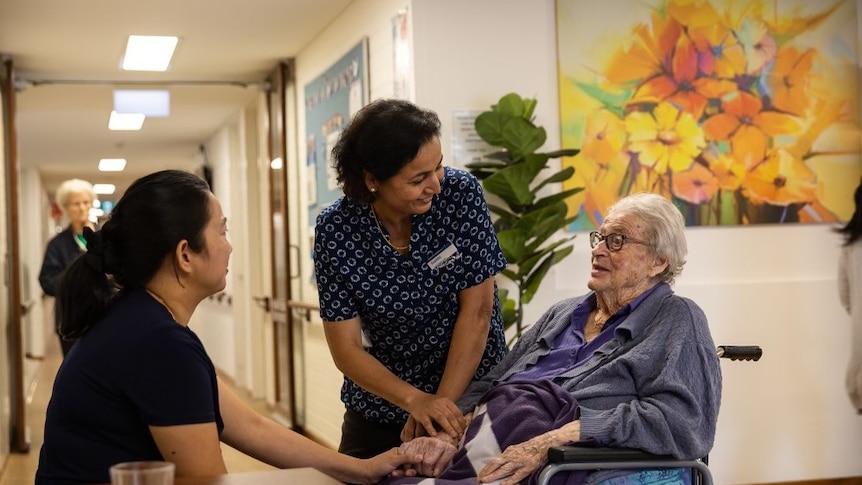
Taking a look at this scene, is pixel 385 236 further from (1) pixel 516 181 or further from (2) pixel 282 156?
(2) pixel 282 156

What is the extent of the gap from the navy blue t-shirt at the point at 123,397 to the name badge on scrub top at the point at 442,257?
0.91 m

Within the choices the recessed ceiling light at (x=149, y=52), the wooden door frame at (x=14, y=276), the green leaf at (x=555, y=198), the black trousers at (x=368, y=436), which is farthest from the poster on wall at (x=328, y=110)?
the black trousers at (x=368, y=436)

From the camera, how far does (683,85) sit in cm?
493

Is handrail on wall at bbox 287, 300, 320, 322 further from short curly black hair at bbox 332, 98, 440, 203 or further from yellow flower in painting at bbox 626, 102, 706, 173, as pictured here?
short curly black hair at bbox 332, 98, 440, 203

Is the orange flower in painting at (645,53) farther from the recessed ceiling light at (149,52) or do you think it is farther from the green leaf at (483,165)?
the recessed ceiling light at (149,52)

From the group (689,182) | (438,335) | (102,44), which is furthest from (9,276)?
(438,335)

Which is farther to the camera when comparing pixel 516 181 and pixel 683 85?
pixel 683 85

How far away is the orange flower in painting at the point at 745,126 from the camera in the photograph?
496 centimetres

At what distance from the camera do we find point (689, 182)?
16.2ft

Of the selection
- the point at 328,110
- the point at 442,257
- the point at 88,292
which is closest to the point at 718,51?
the point at 328,110

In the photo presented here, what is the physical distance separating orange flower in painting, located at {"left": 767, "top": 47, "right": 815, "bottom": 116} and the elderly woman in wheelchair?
2490 millimetres

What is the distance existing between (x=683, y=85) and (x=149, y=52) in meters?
3.61

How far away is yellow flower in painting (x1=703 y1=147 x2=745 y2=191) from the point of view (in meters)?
4.95

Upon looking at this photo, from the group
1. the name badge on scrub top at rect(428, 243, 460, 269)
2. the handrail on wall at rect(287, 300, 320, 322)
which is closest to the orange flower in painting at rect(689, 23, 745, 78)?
the handrail on wall at rect(287, 300, 320, 322)
